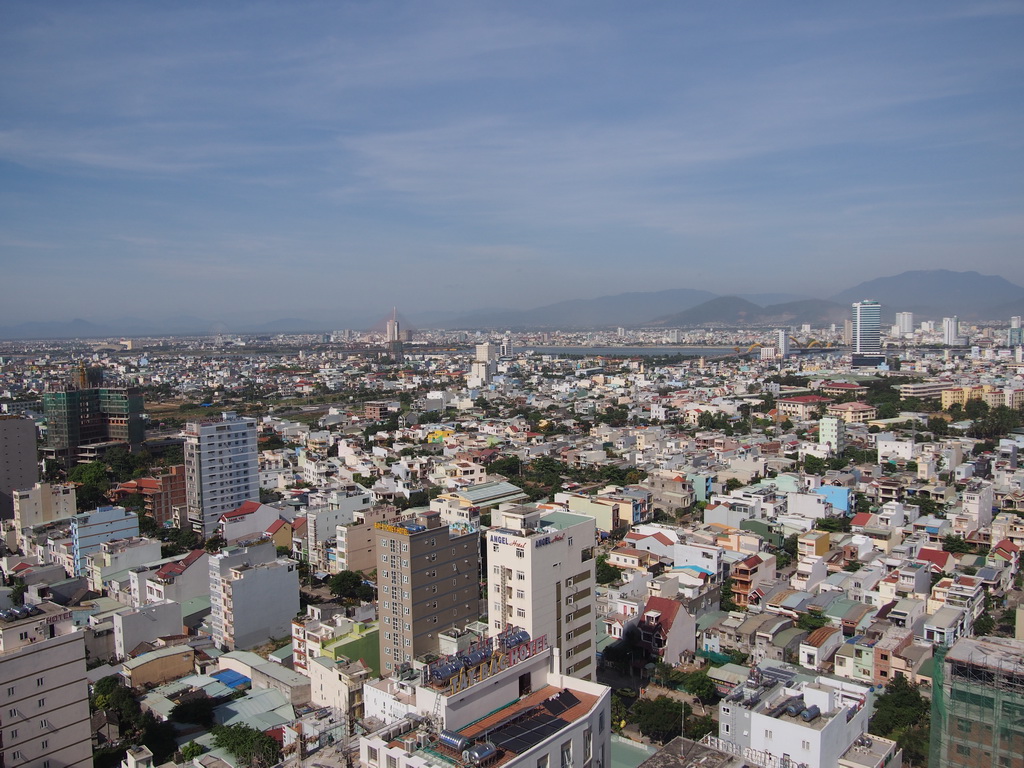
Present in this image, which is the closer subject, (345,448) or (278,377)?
(345,448)

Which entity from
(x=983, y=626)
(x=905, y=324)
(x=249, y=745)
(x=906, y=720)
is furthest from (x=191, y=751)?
(x=905, y=324)

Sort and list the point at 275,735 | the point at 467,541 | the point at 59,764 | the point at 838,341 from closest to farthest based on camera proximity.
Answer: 1. the point at 59,764
2. the point at 275,735
3. the point at 467,541
4. the point at 838,341

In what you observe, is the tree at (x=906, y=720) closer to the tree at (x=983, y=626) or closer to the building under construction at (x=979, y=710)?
the building under construction at (x=979, y=710)

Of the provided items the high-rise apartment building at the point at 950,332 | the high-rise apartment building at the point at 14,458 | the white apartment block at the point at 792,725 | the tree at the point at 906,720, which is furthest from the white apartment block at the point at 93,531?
the high-rise apartment building at the point at 950,332

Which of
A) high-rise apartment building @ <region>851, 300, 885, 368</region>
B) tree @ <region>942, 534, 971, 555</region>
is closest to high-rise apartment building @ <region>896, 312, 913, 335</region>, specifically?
high-rise apartment building @ <region>851, 300, 885, 368</region>

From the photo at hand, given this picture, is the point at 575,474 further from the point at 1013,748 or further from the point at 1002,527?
the point at 1013,748

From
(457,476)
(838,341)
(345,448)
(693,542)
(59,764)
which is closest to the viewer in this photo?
(59,764)

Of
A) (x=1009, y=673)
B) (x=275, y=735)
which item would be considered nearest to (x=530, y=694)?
(x=1009, y=673)
